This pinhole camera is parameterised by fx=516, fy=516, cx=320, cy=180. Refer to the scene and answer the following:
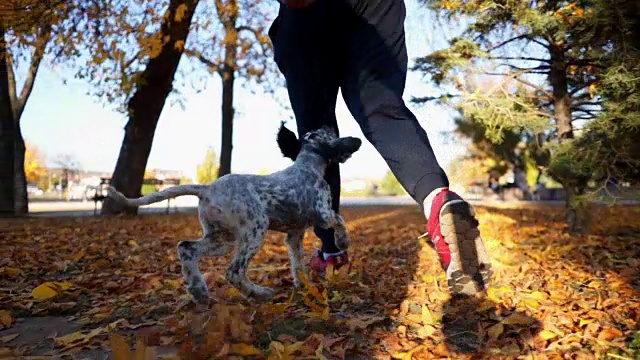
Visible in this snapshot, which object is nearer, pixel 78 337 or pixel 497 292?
pixel 78 337

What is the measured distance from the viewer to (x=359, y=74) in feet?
8.53

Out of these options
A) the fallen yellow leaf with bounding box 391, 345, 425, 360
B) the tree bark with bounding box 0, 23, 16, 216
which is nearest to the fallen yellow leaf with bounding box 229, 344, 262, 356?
Result: the fallen yellow leaf with bounding box 391, 345, 425, 360

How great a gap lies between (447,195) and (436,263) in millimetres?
1567

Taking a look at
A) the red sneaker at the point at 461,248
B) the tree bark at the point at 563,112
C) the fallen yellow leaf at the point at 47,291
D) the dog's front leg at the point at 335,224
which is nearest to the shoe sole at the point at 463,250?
the red sneaker at the point at 461,248

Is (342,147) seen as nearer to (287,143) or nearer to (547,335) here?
(287,143)

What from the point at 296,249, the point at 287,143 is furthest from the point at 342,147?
the point at 296,249

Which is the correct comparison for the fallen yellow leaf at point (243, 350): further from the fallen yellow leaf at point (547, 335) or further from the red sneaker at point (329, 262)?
the red sneaker at point (329, 262)

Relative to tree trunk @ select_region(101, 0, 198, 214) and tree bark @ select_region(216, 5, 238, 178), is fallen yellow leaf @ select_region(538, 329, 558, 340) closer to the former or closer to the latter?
tree trunk @ select_region(101, 0, 198, 214)

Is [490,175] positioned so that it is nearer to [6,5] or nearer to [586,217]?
[586,217]

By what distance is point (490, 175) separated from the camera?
32.5 m

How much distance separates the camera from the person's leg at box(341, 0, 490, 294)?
2.02 m

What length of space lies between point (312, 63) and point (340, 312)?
52.5 inches

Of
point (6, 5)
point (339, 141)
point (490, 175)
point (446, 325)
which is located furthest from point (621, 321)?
point (490, 175)

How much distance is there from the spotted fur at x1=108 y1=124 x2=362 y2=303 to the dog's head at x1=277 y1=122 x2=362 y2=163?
13 cm
